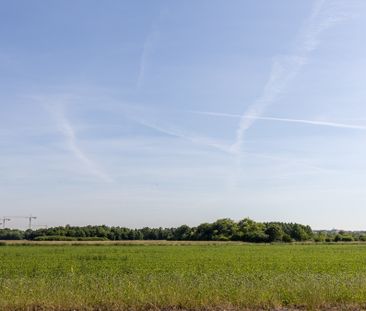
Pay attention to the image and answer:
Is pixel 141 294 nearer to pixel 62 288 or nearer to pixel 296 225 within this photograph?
pixel 62 288

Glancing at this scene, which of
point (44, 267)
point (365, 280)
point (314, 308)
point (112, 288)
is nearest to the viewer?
point (314, 308)

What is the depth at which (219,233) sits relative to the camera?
136 metres

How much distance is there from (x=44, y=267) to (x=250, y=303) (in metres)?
28.3

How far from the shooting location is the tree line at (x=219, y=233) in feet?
427

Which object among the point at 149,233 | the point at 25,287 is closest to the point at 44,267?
the point at 25,287

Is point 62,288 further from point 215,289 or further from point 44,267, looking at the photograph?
point 44,267

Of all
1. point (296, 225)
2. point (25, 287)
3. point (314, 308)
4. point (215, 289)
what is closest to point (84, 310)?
point (25, 287)

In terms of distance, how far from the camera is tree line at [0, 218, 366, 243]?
5128 inches

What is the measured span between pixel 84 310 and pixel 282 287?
6.16 m

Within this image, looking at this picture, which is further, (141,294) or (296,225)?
(296,225)

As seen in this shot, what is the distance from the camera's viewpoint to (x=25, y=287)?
14.0 meters

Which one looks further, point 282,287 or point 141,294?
point 282,287

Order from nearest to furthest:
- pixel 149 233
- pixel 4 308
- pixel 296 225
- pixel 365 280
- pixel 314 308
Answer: pixel 4 308
pixel 314 308
pixel 365 280
pixel 296 225
pixel 149 233

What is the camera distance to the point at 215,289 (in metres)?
13.9
